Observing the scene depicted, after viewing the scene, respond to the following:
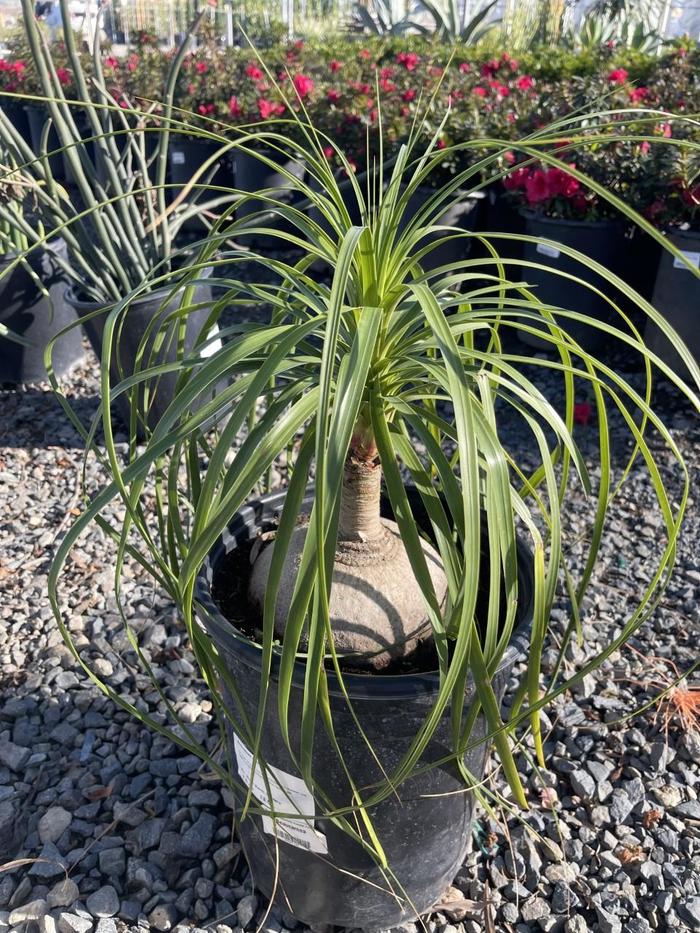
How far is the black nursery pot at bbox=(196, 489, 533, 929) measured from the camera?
916mm

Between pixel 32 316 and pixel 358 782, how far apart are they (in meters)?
2.29

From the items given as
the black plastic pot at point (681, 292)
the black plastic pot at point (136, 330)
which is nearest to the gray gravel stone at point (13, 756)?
the black plastic pot at point (136, 330)

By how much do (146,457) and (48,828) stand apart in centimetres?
89

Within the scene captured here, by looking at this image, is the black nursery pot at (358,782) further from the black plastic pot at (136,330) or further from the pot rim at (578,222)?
the pot rim at (578,222)

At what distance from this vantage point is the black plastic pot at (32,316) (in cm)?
262

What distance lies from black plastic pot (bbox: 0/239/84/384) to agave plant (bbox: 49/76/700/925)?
1832 mm

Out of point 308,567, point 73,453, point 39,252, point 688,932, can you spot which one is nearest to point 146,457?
point 308,567

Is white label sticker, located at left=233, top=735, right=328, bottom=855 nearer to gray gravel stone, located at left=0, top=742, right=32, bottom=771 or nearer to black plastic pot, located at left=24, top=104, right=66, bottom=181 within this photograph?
gray gravel stone, located at left=0, top=742, right=32, bottom=771

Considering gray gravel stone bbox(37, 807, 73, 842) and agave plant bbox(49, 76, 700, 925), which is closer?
agave plant bbox(49, 76, 700, 925)

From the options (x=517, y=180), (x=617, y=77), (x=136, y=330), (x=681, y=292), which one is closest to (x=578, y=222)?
(x=517, y=180)

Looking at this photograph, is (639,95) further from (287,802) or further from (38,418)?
(287,802)

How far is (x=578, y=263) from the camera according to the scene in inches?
120

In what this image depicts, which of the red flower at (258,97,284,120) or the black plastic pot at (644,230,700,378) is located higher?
the red flower at (258,97,284,120)

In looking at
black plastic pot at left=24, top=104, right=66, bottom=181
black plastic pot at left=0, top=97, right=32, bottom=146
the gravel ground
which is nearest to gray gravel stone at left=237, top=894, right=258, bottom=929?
the gravel ground
